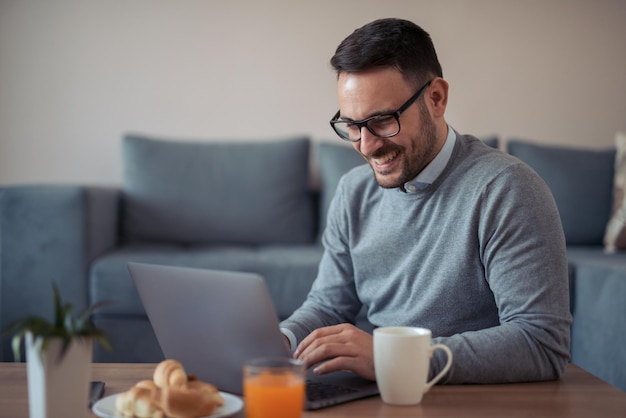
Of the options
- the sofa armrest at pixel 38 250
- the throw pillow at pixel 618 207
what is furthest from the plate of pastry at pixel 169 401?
the throw pillow at pixel 618 207

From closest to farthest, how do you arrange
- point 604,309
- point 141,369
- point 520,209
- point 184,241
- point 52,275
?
point 141,369 → point 520,209 → point 604,309 → point 52,275 → point 184,241

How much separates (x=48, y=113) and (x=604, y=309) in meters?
2.35

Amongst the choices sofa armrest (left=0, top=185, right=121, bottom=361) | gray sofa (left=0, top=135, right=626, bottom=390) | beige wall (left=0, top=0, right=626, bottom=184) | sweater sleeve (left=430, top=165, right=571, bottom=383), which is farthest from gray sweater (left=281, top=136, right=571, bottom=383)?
beige wall (left=0, top=0, right=626, bottom=184)

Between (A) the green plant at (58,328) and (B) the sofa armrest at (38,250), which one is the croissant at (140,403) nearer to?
(A) the green plant at (58,328)

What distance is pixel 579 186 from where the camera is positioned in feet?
10.3

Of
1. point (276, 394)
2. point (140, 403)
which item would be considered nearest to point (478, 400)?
point (276, 394)

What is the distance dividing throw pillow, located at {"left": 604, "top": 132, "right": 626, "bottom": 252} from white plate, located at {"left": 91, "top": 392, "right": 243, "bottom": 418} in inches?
93.8

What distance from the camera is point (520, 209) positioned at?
126 centimetres

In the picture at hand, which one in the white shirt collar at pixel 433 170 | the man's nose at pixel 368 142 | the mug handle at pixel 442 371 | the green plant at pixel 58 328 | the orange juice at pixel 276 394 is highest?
the man's nose at pixel 368 142

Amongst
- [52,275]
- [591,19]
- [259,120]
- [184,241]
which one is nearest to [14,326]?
[52,275]

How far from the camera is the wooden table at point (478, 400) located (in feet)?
2.93

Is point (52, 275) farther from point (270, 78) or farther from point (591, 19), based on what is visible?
point (591, 19)

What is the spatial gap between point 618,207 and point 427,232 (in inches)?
74.3

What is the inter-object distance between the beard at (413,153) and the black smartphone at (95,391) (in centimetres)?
65
